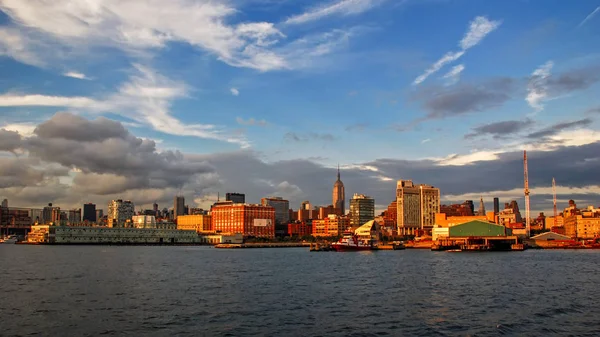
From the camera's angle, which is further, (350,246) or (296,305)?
(350,246)

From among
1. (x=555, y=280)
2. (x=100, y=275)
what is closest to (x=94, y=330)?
(x=100, y=275)

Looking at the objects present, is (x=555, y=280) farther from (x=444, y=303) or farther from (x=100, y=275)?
(x=100, y=275)

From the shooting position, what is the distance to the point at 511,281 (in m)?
74.7

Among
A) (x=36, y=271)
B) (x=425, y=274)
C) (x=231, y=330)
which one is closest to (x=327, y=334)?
(x=231, y=330)

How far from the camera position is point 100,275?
81.2 metres

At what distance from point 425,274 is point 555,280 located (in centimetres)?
1904

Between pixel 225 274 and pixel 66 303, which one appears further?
pixel 225 274

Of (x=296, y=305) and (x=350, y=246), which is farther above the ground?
(x=296, y=305)

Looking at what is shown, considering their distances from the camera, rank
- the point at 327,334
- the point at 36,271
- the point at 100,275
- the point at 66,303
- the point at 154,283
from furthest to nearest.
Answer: the point at 36,271 < the point at 100,275 < the point at 154,283 < the point at 66,303 < the point at 327,334

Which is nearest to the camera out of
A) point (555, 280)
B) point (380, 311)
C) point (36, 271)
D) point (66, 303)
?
point (380, 311)

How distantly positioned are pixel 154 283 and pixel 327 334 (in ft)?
126

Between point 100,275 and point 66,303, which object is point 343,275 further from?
point 66,303

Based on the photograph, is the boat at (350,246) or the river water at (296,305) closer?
the river water at (296,305)

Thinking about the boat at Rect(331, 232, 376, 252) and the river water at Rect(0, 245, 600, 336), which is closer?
the river water at Rect(0, 245, 600, 336)
